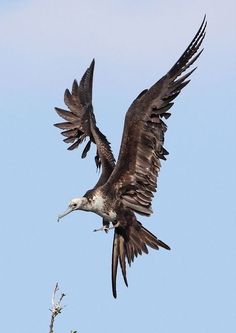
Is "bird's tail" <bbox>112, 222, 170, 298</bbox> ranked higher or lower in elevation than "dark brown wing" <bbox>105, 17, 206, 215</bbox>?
lower

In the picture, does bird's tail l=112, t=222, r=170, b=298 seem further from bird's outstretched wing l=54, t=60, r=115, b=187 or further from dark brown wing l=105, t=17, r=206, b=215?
bird's outstretched wing l=54, t=60, r=115, b=187

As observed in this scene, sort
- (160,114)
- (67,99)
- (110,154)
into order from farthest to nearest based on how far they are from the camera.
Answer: (67,99) → (110,154) → (160,114)

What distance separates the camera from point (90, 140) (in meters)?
20.1

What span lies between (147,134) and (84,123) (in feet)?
11.8

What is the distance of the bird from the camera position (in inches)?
660

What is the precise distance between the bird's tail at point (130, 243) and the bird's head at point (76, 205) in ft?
3.56

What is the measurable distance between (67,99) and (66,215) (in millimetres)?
4462

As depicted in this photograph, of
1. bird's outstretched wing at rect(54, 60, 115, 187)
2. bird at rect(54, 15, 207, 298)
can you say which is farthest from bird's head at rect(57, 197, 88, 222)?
bird's outstretched wing at rect(54, 60, 115, 187)

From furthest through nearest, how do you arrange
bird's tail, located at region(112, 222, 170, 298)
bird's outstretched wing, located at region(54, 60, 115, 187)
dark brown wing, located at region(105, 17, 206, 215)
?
1. bird's outstretched wing, located at region(54, 60, 115, 187)
2. bird's tail, located at region(112, 222, 170, 298)
3. dark brown wing, located at region(105, 17, 206, 215)

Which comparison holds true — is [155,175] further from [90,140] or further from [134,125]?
[90,140]

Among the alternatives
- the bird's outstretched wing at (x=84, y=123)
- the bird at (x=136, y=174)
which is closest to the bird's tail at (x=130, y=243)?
the bird at (x=136, y=174)

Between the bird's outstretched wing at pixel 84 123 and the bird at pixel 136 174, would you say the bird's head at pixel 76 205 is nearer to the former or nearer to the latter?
the bird at pixel 136 174

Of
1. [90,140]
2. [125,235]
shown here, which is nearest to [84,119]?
[90,140]

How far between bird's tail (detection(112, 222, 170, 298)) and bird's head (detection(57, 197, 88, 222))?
3.56ft
